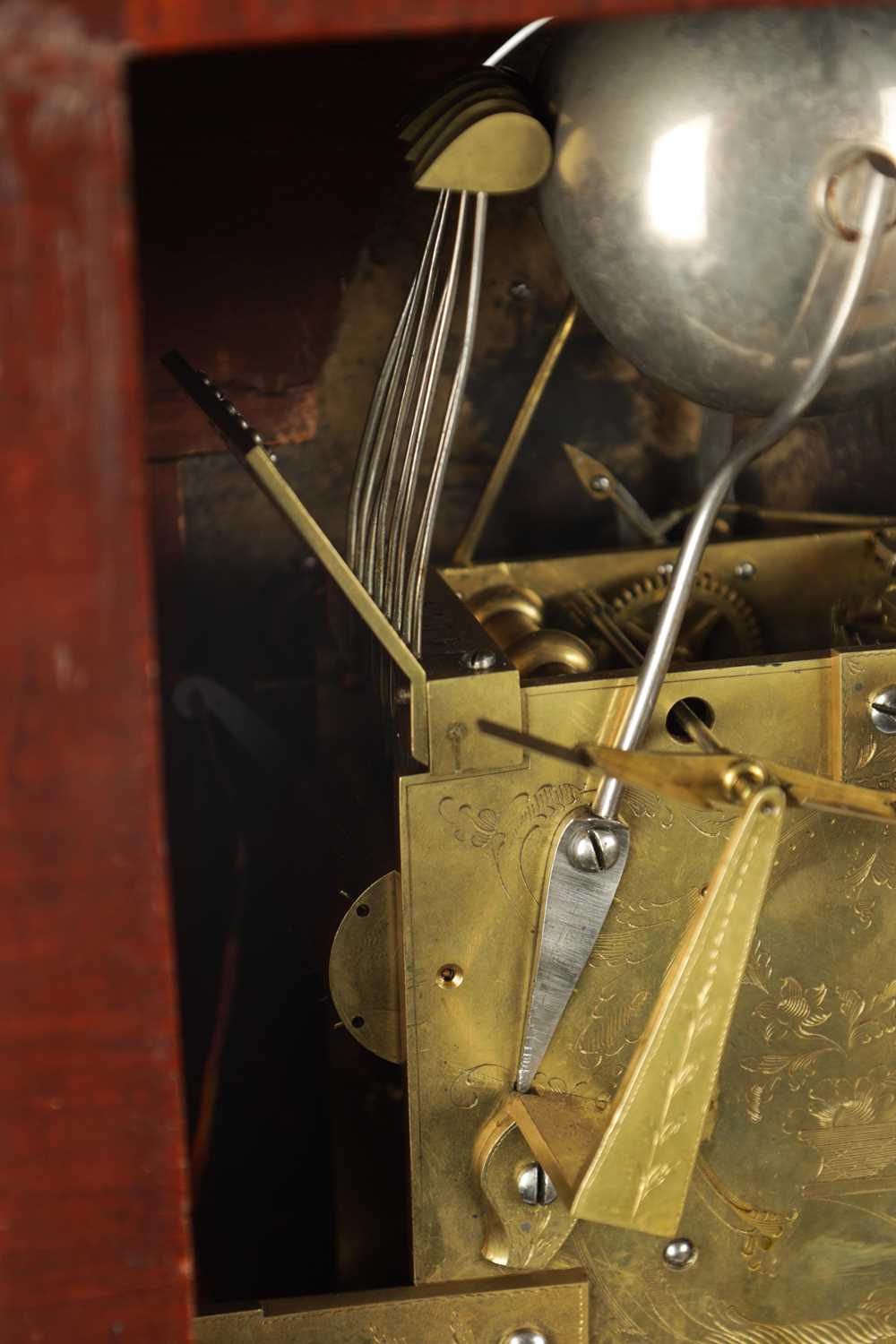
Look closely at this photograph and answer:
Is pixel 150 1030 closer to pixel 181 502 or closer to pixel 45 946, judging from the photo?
pixel 45 946

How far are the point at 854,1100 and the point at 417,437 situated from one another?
581 mm

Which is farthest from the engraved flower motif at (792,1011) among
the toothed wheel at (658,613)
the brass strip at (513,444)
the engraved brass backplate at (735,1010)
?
the brass strip at (513,444)

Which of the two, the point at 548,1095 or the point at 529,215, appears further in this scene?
the point at 529,215

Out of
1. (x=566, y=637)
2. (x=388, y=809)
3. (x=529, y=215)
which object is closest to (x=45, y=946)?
(x=388, y=809)

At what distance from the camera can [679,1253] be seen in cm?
126

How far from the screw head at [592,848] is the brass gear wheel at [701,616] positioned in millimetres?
278

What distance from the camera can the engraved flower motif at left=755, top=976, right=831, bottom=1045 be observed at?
48.8 inches

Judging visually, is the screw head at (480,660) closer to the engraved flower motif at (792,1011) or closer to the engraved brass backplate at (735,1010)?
the engraved brass backplate at (735,1010)

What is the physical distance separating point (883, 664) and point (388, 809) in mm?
364

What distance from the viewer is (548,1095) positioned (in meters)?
1.21

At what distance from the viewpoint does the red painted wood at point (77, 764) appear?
2.31ft

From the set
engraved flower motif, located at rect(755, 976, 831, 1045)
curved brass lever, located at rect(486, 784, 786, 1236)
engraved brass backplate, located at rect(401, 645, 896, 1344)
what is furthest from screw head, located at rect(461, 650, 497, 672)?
engraved flower motif, located at rect(755, 976, 831, 1045)

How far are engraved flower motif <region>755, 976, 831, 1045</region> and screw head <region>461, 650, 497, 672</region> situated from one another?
0.32m

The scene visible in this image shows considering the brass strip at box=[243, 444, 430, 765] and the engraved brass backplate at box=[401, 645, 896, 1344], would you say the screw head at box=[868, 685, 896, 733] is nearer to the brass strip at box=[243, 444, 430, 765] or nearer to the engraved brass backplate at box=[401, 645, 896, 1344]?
the engraved brass backplate at box=[401, 645, 896, 1344]
